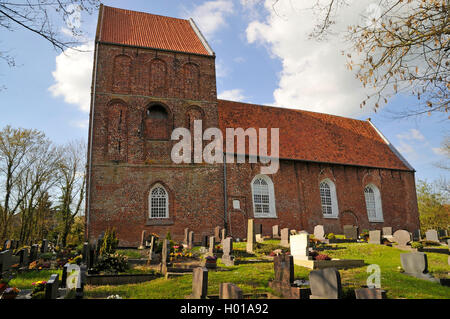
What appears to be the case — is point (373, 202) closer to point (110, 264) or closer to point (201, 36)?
point (201, 36)

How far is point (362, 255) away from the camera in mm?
12258

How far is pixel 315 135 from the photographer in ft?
73.6

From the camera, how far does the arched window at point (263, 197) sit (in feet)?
60.6

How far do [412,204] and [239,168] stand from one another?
12.9 m

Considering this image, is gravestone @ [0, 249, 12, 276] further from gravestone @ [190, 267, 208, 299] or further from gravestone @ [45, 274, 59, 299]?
gravestone @ [190, 267, 208, 299]

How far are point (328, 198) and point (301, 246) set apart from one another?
10.9 m

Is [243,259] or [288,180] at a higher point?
[288,180]

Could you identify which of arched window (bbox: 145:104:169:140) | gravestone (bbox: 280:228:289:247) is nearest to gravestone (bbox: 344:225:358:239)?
gravestone (bbox: 280:228:289:247)

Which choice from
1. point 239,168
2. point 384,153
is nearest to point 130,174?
point 239,168

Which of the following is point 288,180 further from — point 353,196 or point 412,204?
point 412,204

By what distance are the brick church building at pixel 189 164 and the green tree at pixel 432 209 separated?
1104 cm

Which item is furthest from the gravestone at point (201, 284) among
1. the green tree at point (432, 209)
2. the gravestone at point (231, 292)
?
the green tree at point (432, 209)

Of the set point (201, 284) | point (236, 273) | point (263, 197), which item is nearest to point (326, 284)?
point (201, 284)
